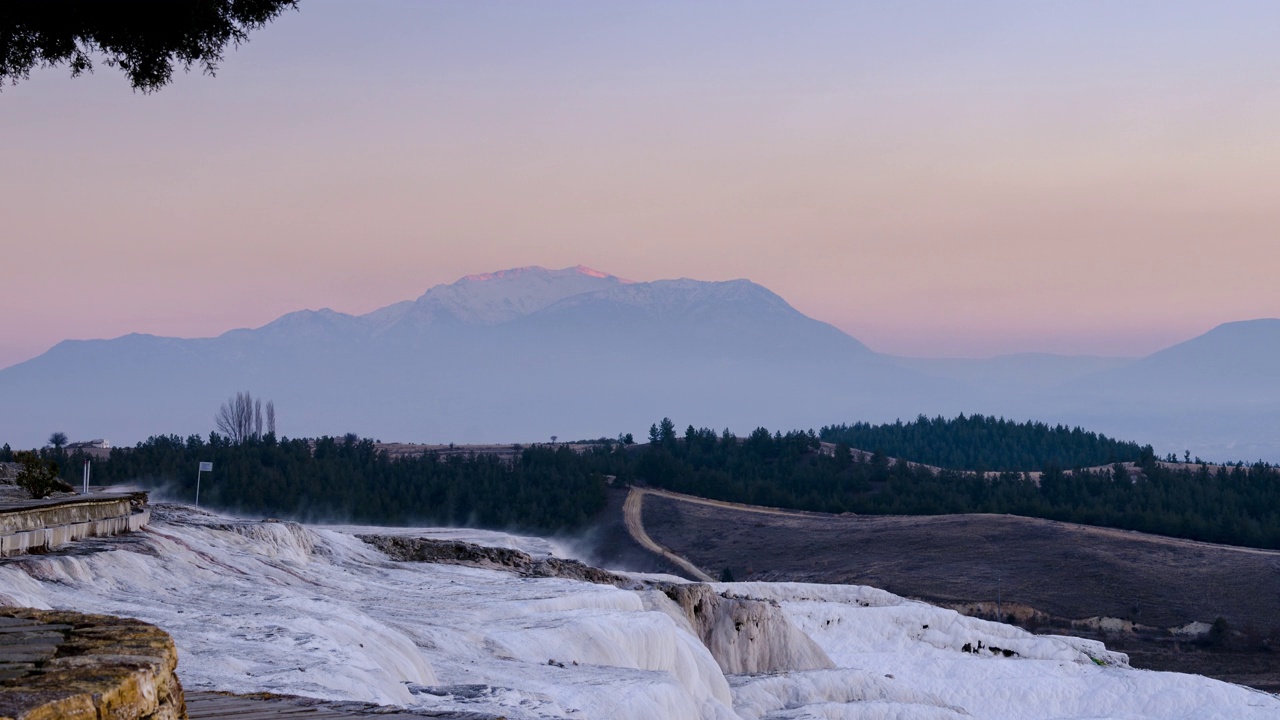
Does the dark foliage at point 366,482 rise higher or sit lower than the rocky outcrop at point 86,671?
higher

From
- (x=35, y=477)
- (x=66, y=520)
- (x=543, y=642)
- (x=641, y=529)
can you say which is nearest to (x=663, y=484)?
(x=641, y=529)

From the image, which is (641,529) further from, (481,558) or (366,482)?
(481,558)

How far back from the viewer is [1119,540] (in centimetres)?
8444

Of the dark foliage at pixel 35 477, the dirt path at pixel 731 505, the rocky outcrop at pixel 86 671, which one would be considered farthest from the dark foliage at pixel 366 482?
the rocky outcrop at pixel 86 671

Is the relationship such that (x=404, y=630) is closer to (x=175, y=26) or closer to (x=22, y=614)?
(x=175, y=26)

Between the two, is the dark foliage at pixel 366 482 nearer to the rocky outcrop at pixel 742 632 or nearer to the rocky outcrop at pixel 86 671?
the rocky outcrop at pixel 742 632

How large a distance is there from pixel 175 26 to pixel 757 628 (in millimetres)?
24415

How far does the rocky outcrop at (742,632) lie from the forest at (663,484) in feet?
161

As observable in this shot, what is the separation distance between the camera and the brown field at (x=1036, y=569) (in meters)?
70.1

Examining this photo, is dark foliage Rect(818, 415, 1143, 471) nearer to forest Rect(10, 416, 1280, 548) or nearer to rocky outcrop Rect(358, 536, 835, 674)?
forest Rect(10, 416, 1280, 548)

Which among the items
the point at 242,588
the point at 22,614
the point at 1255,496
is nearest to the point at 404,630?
the point at 242,588

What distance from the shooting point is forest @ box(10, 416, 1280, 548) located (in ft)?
285

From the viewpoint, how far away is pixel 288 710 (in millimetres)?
8891

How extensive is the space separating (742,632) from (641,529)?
5746cm
